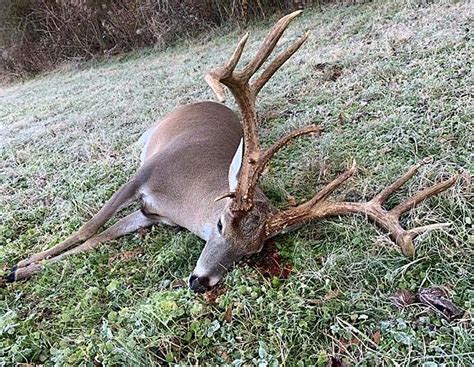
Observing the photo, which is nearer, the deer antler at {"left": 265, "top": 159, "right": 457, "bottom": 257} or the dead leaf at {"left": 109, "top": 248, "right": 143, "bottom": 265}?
the deer antler at {"left": 265, "top": 159, "right": 457, "bottom": 257}

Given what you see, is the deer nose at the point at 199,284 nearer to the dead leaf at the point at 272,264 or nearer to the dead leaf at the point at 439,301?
the dead leaf at the point at 272,264

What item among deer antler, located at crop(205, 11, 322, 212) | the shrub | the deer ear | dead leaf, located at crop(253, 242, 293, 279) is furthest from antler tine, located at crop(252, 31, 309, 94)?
the shrub

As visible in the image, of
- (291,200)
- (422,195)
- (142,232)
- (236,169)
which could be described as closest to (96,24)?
(142,232)

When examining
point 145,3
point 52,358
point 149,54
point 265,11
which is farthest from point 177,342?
point 145,3

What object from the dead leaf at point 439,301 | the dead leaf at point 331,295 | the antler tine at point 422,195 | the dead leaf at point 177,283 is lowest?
the dead leaf at point 439,301

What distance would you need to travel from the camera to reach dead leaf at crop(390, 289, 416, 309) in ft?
7.11

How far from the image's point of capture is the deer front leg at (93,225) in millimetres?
3126

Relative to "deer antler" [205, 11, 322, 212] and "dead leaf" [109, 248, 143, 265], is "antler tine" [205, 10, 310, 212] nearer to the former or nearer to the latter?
"deer antler" [205, 11, 322, 212]

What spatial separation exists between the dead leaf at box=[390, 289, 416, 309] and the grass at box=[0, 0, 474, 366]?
3 centimetres

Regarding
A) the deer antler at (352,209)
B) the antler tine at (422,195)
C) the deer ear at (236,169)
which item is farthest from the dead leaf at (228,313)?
the antler tine at (422,195)

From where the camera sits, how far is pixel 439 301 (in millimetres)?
2113

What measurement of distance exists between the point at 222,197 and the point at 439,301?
3.56ft

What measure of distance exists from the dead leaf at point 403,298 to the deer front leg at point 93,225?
190cm

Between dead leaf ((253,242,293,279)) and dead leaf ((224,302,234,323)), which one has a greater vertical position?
dead leaf ((224,302,234,323))
